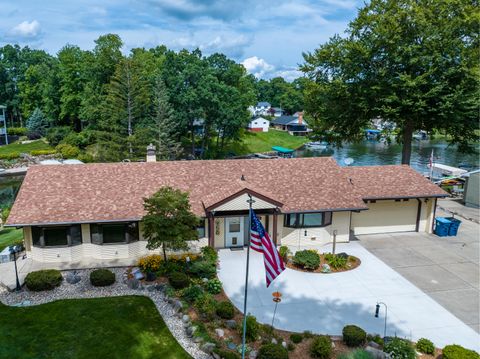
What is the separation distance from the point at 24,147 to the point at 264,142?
44.7 m

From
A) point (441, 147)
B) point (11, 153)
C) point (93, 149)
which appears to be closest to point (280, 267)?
point (93, 149)

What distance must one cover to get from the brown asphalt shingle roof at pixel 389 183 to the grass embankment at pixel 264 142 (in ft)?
142

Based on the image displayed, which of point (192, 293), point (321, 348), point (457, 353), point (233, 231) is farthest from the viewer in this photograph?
point (233, 231)

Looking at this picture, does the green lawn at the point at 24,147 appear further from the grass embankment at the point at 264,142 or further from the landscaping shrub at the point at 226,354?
the landscaping shrub at the point at 226,354

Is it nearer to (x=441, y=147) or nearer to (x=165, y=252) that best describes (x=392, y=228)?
(x=165, y=252)

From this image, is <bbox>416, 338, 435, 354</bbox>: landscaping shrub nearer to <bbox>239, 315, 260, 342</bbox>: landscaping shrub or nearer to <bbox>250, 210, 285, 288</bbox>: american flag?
<bbox>239, 315, 260, 342</bbox>: landscaping shrub

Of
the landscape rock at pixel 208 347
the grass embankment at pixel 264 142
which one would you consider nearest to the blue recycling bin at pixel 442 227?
the landscape rock at pixel 208 347

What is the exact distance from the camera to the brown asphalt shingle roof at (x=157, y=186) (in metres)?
19.1

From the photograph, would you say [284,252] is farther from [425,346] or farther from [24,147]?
[24,147]

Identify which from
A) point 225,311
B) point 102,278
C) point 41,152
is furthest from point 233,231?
point 41,152

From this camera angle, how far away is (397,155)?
231ft

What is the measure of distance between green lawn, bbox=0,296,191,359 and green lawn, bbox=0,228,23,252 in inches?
306

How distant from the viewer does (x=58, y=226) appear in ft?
62.3

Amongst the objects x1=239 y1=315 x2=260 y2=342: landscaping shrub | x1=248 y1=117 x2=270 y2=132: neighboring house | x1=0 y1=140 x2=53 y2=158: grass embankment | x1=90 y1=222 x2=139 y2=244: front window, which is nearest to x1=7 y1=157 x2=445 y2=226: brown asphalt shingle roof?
x1=90 y1=222 x2=139 y2=244: front window
